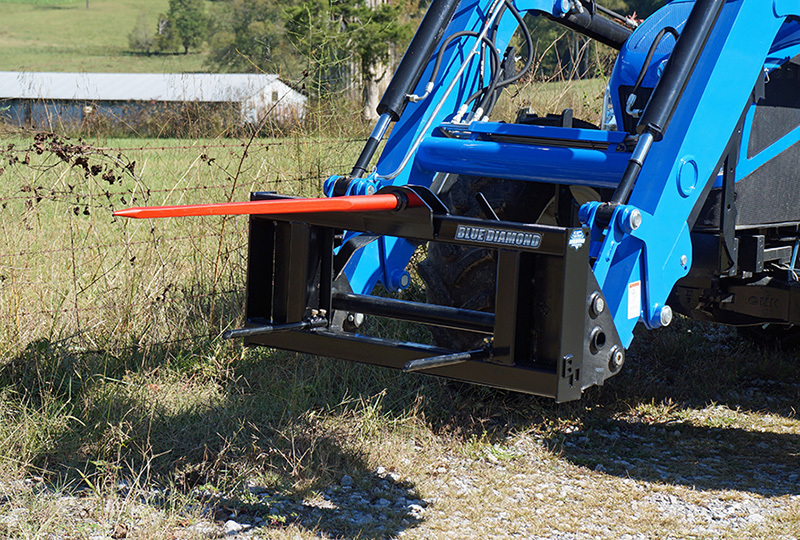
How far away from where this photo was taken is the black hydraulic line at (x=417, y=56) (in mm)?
3451

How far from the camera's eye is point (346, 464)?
3826mm

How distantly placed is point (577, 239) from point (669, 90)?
2.18ft

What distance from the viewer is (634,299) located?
293 cm

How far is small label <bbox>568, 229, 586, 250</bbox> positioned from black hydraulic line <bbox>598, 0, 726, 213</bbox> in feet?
0.66

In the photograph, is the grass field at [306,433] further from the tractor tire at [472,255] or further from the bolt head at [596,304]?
the bolt head at [596,304]

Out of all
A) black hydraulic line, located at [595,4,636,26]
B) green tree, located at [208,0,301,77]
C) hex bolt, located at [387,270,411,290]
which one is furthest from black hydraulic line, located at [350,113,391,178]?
green tree, located at [208,0,301,77]

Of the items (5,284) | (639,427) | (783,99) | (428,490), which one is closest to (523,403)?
(639,427)

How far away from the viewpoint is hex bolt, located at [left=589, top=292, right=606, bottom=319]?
274cm

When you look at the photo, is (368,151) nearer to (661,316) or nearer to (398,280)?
(398,280)

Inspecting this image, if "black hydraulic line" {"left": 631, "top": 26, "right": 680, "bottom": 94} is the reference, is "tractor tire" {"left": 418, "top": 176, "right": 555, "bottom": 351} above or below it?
below

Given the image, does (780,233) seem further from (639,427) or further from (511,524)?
(511,524)

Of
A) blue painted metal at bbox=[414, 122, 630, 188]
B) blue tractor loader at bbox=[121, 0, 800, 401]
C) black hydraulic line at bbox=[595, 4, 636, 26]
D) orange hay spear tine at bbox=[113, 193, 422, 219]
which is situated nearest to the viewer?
orange hay spear tine at bbox=[113, 193, 422, 219]

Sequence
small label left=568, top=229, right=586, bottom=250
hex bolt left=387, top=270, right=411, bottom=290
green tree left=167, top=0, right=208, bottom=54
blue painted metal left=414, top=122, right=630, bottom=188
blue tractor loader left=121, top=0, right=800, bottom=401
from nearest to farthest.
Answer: small label left=568, top=229, right=586, bottom=250
blue tractor loader left=121, top=0, right=800, bottom=401
blue painted metal left=414, top=122, right=630, bottom=188
hex bolt left=387, top=270, right=411, bottom=290
green tree left=167, top=0, right=208, bottom=54

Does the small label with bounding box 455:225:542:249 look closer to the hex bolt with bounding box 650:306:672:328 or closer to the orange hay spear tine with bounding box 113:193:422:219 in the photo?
the orange hay spear tine with bounding box 113:193:422:219
